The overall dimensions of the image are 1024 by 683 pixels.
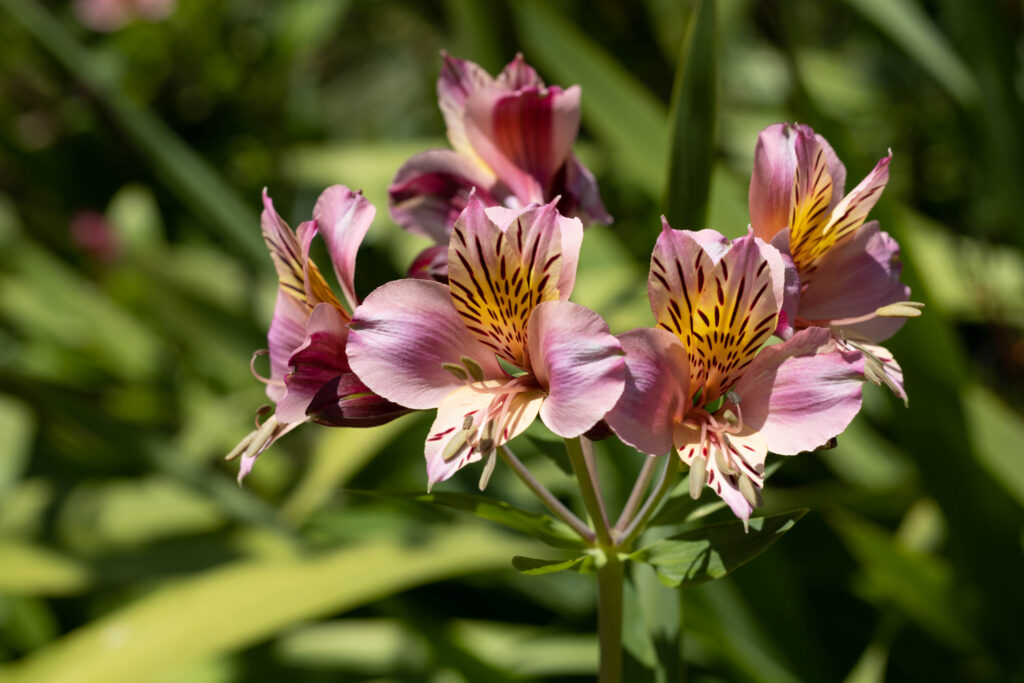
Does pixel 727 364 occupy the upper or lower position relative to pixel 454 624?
upper

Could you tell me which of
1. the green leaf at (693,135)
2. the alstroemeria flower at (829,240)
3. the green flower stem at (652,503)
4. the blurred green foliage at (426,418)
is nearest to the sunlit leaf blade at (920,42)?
the blurred green foliage at (426,418)

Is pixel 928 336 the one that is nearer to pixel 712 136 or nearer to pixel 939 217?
pixel 712 136

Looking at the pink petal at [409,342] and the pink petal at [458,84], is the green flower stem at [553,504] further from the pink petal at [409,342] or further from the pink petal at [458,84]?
the pink petal at [458,84]

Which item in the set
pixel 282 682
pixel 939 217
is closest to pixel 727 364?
pixel 282 682

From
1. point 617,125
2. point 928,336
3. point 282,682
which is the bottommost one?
point 282,682

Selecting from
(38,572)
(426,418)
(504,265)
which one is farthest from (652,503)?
(38,572)

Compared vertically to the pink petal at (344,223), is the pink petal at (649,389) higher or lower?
lower

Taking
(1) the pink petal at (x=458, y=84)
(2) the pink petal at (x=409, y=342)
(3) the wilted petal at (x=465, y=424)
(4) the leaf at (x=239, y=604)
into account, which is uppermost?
(1) the pink petal at (x=458, y=84)
